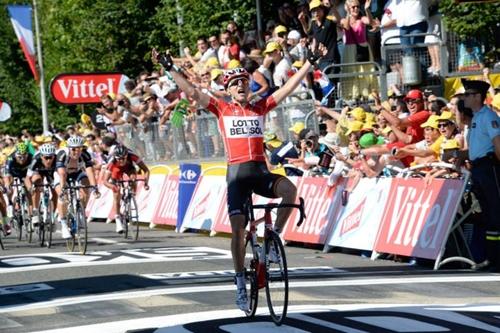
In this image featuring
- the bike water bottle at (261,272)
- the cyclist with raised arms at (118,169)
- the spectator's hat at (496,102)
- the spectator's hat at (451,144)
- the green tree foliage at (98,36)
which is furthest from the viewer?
the green tree foliage at (98,36)

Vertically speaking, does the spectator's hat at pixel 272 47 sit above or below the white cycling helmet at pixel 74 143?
above

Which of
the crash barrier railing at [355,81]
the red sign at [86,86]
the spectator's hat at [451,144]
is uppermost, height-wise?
the red sign at [86,86]

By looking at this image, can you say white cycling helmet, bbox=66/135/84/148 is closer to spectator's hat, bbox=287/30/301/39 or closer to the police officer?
spectator's hat, bbox=287/30/301/39

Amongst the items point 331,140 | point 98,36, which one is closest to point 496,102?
point 331,140

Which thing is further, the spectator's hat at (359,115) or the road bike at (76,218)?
the road bike at (76,218)

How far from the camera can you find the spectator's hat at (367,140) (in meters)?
18.5

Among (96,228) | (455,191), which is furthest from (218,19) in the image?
(455,191)

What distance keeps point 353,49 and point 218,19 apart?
28.2 feet

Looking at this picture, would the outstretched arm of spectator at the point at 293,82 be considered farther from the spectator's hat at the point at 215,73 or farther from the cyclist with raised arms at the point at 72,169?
the spectator's hat at the point at 215,73

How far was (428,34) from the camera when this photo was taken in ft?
70.1

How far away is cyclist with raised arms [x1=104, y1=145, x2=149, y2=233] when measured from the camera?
23.7m

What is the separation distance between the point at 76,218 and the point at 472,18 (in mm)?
6893

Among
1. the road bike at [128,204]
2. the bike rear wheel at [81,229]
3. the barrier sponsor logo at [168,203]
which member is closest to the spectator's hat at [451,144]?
the bike rear wheel at [81,229]

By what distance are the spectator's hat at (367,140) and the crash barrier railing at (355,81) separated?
4.20m
